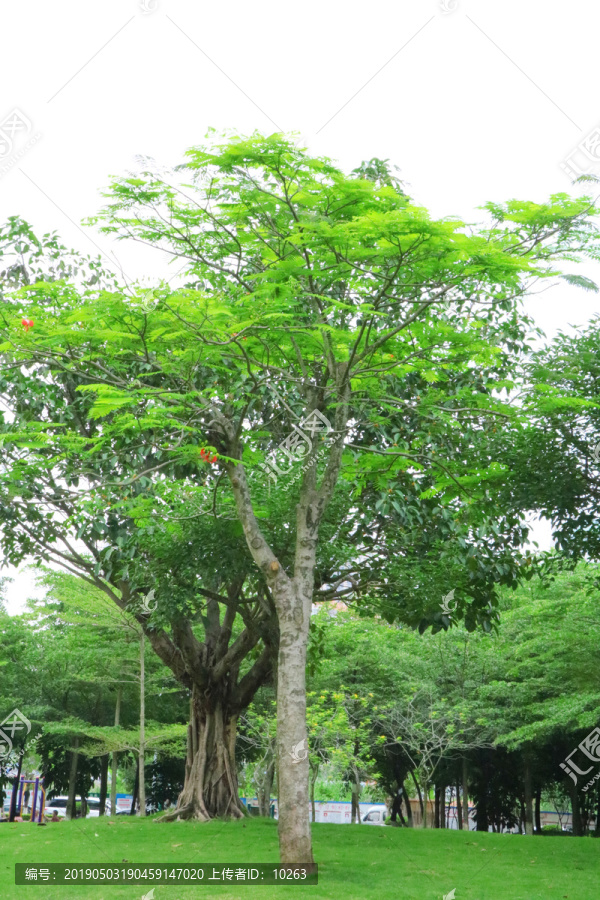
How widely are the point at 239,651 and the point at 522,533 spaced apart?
21.7 ft

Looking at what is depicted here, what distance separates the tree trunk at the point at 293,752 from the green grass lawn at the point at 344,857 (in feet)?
1.44

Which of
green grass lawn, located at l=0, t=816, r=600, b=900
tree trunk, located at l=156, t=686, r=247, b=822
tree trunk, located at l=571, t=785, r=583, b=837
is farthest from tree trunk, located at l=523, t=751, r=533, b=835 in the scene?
tree trunk, located at l=156, t=686, r=247, b=822

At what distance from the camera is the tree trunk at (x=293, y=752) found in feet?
27.2

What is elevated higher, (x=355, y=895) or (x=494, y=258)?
(x=494, y=258)

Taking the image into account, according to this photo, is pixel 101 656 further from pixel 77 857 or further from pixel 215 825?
pixel 77 857

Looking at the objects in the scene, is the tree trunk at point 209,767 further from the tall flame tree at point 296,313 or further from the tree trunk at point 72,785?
the tree trunk at point 72,785

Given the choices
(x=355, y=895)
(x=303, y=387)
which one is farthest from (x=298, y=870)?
(x=303, y=387)

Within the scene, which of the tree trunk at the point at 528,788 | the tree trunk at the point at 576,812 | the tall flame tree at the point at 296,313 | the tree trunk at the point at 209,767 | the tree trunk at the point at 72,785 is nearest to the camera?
the tall flame tree at the point at 296,313

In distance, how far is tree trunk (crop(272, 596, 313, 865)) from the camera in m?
8.30

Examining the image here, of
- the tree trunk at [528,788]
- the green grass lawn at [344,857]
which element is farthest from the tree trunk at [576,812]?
the green grass lawn at [344,857]

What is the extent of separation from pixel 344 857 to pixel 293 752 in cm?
373

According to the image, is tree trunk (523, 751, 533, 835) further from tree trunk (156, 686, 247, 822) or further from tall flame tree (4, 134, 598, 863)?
tall flame tree (4, 134, 598, 863)

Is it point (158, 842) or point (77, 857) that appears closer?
point (77, 857)

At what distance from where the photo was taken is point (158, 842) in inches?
500
